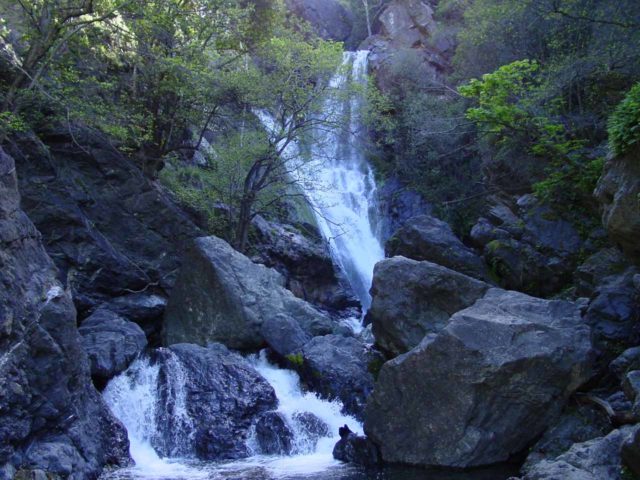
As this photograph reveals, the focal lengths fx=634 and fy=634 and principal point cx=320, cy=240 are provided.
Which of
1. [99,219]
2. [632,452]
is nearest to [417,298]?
[632,452]

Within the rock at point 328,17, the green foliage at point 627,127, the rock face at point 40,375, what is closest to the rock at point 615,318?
the green foliage at point 627,127

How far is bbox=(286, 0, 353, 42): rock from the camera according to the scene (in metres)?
38.4

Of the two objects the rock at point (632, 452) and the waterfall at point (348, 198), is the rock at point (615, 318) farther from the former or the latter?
the waterfall at point (348, 198)

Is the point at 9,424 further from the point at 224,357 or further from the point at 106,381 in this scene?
the point at 224,357

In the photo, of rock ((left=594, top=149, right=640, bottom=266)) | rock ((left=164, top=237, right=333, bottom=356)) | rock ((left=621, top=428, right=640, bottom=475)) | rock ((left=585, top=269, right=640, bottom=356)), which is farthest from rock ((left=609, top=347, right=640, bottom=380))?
rock ((left=164, top=237, right=333, bottom=356))

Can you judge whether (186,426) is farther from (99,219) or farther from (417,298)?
(99,219)

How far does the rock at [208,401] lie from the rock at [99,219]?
430 cm

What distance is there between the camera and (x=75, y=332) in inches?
404

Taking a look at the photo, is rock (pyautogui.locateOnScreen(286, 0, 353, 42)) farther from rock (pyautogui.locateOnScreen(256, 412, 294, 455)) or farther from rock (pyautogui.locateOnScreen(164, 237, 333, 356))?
rock (pyautogui.locateOnScreen(256, 412, 294, 455))

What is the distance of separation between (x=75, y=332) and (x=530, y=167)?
39.6 ft

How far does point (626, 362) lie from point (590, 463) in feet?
10.6

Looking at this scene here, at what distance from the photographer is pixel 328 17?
3938cm

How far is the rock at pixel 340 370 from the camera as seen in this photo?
12.9 m

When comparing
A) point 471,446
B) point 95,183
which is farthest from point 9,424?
point 95,183
